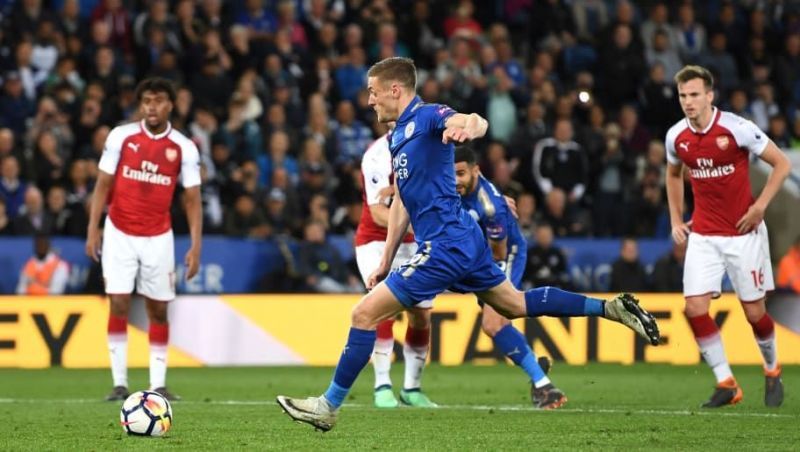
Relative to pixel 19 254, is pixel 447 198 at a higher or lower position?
higher

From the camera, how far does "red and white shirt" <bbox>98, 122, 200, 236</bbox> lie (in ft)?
39.9

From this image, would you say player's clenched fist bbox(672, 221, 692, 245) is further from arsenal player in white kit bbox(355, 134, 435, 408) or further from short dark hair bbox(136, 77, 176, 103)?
short dark hair bbox(136, 77, 176, 103)

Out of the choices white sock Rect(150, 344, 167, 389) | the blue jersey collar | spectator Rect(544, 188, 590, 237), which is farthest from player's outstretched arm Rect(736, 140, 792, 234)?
spectator Rect(544, 188, 590, 237)

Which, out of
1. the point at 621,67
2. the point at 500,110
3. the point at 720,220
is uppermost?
the point at 621,67

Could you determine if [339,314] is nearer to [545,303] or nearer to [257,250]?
[257,250]

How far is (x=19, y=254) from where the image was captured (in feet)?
57.5

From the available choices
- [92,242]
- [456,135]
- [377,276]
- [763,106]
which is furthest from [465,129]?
[763,106]

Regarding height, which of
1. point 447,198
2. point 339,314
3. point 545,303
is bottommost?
point 339,314

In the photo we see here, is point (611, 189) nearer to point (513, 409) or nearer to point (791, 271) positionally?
point (791, 271)

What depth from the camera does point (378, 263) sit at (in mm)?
11461

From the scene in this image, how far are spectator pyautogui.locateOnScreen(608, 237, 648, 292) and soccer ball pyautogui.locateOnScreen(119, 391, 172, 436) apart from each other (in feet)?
33.2

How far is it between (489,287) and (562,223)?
1077 centimetres

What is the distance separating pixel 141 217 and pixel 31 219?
600cm

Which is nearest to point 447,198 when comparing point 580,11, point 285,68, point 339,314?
point 339,314
